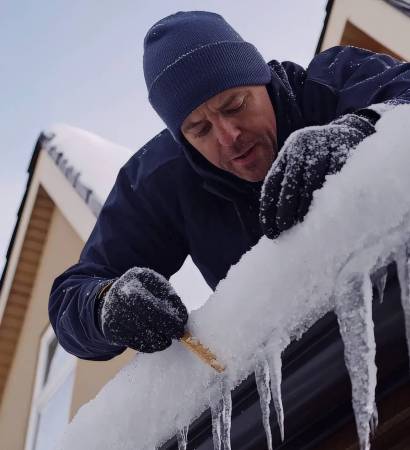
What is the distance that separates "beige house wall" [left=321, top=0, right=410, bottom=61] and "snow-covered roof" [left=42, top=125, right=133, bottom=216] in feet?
6.37

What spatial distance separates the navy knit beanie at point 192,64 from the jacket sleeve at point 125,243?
0.75 ft

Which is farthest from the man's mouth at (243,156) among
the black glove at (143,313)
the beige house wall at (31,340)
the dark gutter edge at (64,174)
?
the beige house wall at (31,340)

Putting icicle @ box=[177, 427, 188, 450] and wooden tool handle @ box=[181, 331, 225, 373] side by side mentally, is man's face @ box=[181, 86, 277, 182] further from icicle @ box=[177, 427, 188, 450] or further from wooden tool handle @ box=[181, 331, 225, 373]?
icicle @ box=[177, 427, 188, 450]

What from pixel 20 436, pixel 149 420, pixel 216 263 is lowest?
pixel 20 436

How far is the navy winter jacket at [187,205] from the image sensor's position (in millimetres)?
1877

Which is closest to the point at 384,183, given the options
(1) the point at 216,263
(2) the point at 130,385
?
(2) the point at 130,385

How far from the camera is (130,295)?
147 centimetres

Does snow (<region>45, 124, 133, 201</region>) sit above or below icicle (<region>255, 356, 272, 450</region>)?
below

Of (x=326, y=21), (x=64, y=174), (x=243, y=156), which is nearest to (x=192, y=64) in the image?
(x=243, y=156)

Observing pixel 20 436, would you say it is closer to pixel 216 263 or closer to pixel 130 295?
pixel 216 263

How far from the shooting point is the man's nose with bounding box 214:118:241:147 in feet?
6.20

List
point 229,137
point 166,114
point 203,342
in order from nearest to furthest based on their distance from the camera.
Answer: point 203,342 < point 229,137 < point 166,114

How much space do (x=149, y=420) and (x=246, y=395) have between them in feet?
A: 1.02

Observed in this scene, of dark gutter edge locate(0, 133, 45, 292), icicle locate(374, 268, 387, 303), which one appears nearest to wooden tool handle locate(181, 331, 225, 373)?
icicle locate(374, 268, 387, 303)
